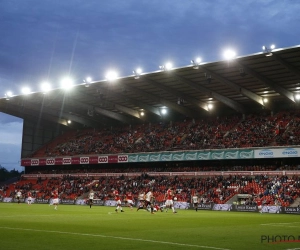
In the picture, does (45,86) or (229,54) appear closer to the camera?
(229,54)

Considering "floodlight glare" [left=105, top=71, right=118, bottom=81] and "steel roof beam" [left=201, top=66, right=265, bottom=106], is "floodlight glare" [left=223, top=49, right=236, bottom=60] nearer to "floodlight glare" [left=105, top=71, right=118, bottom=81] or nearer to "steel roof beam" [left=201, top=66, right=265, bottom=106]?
"steel roof beam" [left=201, top=66, right=265, bottom=106]

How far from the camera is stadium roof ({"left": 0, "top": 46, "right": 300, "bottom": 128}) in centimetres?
4706

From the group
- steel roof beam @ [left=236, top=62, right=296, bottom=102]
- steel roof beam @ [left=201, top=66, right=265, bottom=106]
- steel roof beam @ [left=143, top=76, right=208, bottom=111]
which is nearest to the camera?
steel roof beam @ [left=236, top=62, right=296, bottom=102]

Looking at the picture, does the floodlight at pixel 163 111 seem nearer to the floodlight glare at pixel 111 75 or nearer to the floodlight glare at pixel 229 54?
the floodlight glare at pixel 111 75

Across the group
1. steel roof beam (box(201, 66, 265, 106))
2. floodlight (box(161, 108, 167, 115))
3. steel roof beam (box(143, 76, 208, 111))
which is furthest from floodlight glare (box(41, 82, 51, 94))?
steel roof beam (box(201, 66, 265, 106))

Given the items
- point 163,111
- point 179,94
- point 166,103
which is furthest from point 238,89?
point 163,111

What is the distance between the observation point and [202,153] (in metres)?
57.3

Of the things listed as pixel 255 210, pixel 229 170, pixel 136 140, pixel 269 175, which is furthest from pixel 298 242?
pixel 136 140

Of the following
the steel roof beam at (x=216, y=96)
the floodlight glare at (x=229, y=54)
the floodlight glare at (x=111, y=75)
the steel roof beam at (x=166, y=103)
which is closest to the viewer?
the floodlight glare at (x=229, y=54)

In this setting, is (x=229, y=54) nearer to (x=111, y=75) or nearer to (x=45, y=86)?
(x=111, y=75)

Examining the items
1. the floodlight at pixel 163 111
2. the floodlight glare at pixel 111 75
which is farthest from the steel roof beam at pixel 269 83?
the floodlight at pixel 163 111

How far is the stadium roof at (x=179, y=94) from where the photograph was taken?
47.1 m

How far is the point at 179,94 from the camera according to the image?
58406 mm

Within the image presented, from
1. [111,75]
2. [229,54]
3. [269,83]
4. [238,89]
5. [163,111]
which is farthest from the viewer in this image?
[163,111]
